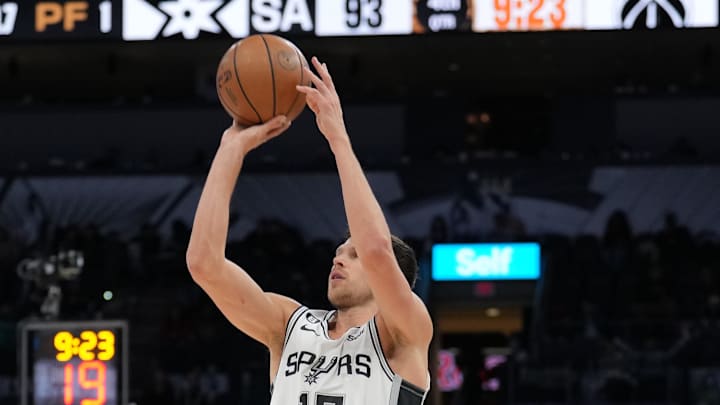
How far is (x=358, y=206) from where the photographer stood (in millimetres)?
3645

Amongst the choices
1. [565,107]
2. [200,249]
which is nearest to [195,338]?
[565,107]

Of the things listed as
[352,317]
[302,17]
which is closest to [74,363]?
[302,17]

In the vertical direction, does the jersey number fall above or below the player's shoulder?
below

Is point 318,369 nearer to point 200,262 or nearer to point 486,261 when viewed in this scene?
point 200,262

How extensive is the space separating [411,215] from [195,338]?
2963 mm

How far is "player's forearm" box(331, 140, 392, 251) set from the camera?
11.9 ft

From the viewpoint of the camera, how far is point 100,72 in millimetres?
17281

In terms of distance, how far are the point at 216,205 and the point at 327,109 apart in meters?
0.40

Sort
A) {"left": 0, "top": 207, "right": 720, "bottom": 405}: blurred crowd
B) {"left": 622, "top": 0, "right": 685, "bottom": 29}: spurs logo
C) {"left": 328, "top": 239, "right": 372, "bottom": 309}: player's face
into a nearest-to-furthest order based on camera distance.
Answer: {"left": 328, "top": 239, "right": 372, "bottom": 309}: player's face
{"left": 622, "top": 0, "right": 685, "bottom": 29}: spurs logo
{"left": 0, "top": 207, "right": 720, "bottom": 405}: blurred crowd

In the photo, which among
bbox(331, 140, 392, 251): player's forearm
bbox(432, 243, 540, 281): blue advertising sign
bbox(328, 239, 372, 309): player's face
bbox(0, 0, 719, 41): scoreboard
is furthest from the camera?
bbox(432, 243, 540, 281): blue advertising sign

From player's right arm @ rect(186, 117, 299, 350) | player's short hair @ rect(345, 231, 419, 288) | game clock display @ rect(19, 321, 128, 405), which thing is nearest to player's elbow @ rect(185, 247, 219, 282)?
player's right arm @ rect(186, 117, 299, 350)

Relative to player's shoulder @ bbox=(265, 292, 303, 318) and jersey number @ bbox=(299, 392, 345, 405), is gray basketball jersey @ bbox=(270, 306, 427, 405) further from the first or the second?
player's shoulder @ bbox=(265, 292, 303, 318)

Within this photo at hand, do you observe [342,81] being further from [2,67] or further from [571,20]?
[571,20]

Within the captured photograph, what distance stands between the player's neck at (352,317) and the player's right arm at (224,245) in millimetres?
163
